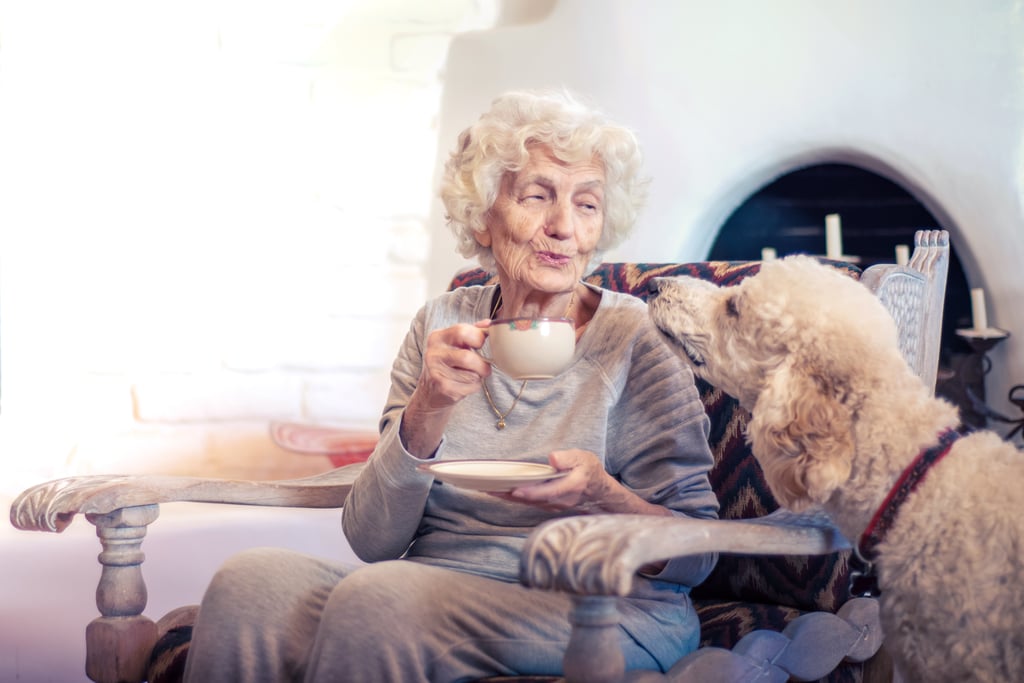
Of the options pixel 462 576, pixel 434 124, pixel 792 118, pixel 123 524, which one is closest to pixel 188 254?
pixel 434 124

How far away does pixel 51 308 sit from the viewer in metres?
2.29

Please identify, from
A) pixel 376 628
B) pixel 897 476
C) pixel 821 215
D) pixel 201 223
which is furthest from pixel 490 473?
pixel 821 215

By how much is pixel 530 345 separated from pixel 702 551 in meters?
0.32

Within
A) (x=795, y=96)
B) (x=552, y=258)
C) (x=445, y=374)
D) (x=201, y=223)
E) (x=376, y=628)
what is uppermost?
(x=795, y=96)

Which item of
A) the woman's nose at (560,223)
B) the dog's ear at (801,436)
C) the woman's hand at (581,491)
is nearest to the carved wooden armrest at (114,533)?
the woman's hand at (581,491)

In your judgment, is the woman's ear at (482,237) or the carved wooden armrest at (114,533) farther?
the woman's ear at (482,237)

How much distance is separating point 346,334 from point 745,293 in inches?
55.0

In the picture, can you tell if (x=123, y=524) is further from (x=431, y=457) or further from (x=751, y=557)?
(x=751, y=557)

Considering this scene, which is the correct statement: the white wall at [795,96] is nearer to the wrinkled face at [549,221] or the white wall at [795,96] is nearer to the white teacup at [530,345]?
the wrinkled face at [549,221]

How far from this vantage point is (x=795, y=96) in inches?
110

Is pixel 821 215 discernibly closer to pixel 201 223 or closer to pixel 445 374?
pixel 201 223

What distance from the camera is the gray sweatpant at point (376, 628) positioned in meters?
1.12

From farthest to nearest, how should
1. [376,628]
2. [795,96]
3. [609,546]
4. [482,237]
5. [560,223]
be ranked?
[795,96] → [482,237] → [560,223] → [376,628] → [609,546]

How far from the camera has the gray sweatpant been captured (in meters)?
1.12
